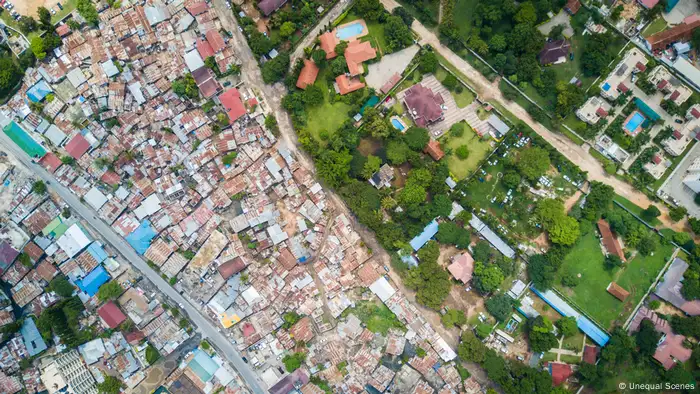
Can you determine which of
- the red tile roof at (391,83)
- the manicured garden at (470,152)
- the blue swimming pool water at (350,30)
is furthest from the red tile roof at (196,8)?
the manicured garden at (470,152)

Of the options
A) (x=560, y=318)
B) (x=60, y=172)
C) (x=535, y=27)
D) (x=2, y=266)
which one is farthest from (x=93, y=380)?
(x=535, y=27)

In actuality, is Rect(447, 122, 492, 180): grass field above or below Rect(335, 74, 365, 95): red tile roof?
below

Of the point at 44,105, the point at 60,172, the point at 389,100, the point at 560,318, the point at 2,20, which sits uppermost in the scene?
the point at 2,20

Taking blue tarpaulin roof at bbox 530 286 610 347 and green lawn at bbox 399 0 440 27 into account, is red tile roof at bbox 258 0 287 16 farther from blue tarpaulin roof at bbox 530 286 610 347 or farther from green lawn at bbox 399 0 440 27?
blue tarpaulin roof at bbox 530 286 610 347

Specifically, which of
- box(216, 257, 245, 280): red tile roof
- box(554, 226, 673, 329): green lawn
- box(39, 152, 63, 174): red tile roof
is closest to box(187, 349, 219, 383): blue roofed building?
box(216, 257, 245, 280): red tile roof

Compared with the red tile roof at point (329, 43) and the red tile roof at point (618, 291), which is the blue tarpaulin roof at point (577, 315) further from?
the red tile roof at point (329, 43)

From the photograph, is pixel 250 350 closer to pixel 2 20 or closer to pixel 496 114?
pixel 496 114
